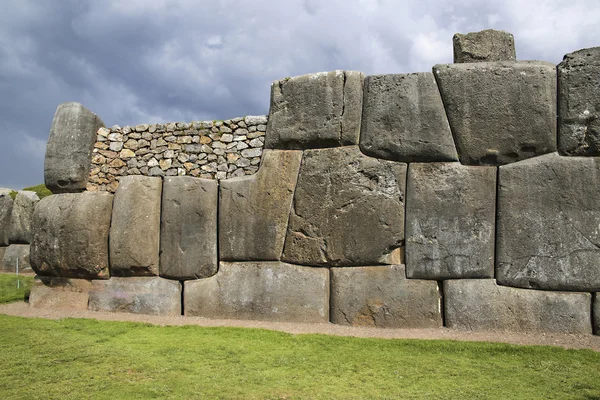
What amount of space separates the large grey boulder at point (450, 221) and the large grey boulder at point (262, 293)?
1.41 metres

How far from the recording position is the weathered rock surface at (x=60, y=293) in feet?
27.5

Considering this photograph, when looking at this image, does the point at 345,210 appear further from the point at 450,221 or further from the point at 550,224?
the point at 550,224

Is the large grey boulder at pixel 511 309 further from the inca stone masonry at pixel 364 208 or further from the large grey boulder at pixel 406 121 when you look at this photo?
the large grey boulder at pixel 406 121

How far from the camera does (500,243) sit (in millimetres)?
6832

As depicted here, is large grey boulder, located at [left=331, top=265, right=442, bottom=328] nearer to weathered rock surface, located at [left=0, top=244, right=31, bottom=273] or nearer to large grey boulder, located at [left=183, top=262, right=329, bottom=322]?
large grey boulder, located at [left=183, top=262, right=329, bottom=322]

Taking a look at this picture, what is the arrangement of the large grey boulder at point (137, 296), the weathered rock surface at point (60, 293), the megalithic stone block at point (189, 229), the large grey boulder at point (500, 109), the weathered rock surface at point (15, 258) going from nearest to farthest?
1. the large grey boulder at point (500, 109)
2. the megalithic stone block at point (189, 229)
3. the large grey boulder at point (137, 296)
4. the weathered rock surface at point (60, 293)
5. the weathered rock surface at point (15, 258)

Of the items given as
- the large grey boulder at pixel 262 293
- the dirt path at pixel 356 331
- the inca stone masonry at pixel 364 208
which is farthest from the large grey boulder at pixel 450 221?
the large grey boulder at pixel 262 293

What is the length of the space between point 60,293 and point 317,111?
5.31 m

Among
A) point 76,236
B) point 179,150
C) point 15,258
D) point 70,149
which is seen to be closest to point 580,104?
point 179,150

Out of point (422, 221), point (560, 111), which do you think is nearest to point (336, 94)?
point (422, 221)

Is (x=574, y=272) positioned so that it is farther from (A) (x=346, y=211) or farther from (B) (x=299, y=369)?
(B) (x=299, y=369)

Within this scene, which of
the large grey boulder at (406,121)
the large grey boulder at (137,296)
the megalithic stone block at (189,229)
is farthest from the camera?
the large grey boulder at (137,296)

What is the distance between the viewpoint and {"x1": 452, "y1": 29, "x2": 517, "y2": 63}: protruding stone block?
7.47 metres

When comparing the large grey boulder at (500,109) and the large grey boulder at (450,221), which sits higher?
the large grey boulder at (500,109)
